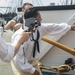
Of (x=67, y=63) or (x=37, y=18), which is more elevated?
(x=37, y=18)

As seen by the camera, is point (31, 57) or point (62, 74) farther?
point (62, 74)

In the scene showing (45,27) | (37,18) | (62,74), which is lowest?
(62,74)

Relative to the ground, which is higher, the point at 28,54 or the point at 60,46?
the point at 28,54

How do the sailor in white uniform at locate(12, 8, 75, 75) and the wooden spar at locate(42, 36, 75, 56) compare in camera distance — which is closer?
the sailor in white uniform at locate(12, 8, 75, 75)

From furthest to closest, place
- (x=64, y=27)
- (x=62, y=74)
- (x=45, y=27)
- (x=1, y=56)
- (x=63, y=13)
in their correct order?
1. (x=63, y=13)
2. (x=62, y=74)
3. (x=64, y=27)
4. (x=45, y=27)
5. (x=1, y=56)

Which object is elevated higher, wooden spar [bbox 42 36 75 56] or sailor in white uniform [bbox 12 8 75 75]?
sailor in white uniform [bbox 12 8 75 75]

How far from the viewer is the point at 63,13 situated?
523 centimetres

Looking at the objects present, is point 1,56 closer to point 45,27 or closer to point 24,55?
point 24,55

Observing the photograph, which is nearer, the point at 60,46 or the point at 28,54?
the point at 28,54

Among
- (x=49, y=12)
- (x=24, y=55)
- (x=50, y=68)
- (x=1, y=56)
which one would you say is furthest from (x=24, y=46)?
(x=49, y=12)

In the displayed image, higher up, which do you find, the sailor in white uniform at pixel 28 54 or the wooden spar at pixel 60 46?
the sailor in white uniform at pixel 28 54

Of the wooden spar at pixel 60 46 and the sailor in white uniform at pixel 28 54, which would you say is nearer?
the sailor in white uniform at pixel 28 54

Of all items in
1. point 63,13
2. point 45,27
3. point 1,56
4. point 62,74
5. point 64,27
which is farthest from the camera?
point 63,13

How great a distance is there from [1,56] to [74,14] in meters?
3.00
